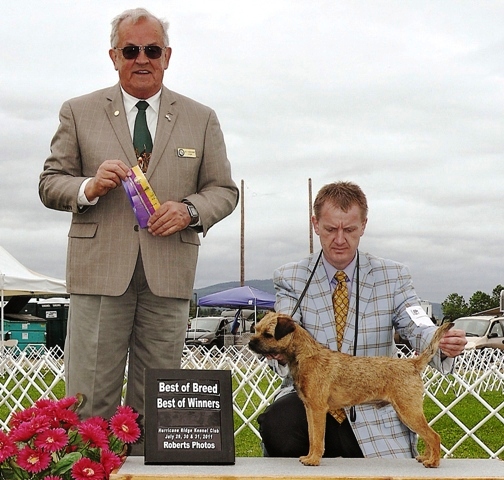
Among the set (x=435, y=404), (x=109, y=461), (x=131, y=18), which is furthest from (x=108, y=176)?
(x=435, y=404)

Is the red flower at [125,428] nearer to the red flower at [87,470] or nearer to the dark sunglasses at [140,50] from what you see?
the red flower at [87,470]

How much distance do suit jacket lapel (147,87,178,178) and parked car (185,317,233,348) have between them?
51.2 feet

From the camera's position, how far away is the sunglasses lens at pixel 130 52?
2656mm

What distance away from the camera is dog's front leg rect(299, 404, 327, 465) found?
2223 millimetres

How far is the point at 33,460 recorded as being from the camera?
7.34 feet

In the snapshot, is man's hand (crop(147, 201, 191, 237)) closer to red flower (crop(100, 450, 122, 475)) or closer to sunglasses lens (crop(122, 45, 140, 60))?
sunglasses lens (crop(122, 45, 140, 60))

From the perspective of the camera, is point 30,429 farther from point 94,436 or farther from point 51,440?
point 94,436

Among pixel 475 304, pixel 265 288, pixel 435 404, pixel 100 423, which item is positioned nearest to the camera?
pixel 100 423

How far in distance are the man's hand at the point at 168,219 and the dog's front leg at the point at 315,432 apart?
0.78 m

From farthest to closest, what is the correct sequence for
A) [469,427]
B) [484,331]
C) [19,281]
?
[484,331] → [19,281] → [469,427]

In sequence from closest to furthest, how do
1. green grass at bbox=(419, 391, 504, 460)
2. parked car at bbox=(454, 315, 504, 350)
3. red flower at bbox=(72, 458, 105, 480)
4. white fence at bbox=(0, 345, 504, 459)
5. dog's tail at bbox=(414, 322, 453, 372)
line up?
red flower at bbox=(72, 458, 105, 480) → dog's tail at bbox=(414, 322, 453, 372) → white fence at bbox=(0, 345, 504, 459) → green grass at bbox=(419, 391, 504, 460) → parked car at bbox=(454, 315, 504, 350)

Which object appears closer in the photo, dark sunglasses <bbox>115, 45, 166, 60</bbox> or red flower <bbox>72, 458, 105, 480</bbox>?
red flower <bbox>72, 458, 105, 480</bbox>

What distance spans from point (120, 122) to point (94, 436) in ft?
3.67

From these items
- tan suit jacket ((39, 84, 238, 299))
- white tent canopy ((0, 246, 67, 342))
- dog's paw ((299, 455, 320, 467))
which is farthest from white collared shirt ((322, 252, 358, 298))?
white tent canopy ((0, 246, 67, 342))
